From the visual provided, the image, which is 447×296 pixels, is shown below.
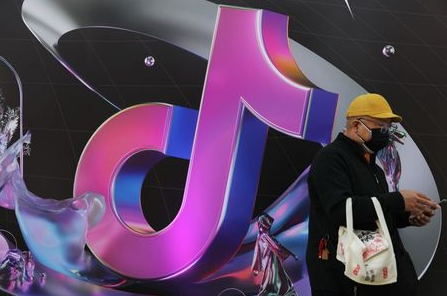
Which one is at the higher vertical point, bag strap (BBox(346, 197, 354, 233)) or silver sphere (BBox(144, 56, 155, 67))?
silver sphere (BBox(144, 56, 155, 67))

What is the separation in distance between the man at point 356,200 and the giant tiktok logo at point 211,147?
1.14 meters

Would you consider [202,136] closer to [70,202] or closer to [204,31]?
[204,31]

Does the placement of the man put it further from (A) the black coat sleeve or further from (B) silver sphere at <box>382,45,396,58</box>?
(B) silver sphere at <box>382,45,396,58</box>

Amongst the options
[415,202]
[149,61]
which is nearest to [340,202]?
[415,202]

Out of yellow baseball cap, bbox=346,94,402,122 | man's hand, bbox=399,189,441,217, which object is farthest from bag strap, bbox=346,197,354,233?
yellow baseball cap, bbox=346,94,402,122

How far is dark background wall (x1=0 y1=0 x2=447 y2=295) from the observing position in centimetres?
345

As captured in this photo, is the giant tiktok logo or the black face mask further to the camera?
the giant tiktok logo

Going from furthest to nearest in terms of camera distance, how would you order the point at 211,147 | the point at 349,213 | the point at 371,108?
the point at 211,147, the point at 371,108, the point at 349,213

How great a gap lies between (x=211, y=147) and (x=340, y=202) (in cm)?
147

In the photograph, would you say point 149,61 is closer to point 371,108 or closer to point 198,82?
point 198,82

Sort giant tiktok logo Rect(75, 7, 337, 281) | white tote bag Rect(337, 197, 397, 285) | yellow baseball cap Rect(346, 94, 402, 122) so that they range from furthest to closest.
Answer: giant tiktok logo Rect(75, 7, 337, 281) → yellow baseball cap Rect(346, 94, 402, 122) → white tote bag Rect(337, 197, 397, 285)

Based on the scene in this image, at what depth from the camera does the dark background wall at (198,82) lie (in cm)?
345

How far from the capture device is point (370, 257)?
6.63 ft

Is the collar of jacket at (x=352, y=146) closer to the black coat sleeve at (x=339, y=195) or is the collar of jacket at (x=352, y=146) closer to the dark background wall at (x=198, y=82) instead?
the black coat sleeve at (x=339, y=195)
